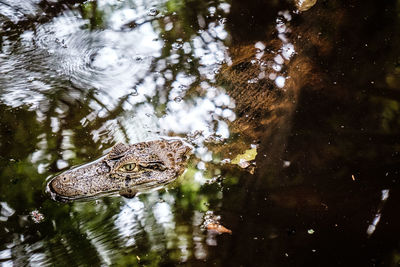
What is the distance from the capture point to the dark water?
9.35 ft

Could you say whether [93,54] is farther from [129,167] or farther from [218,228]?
[218,228]

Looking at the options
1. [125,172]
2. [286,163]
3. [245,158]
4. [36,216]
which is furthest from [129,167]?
[286,163]

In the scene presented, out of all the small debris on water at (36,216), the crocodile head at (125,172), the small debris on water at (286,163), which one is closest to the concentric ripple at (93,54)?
the crocodile head at (125,172)

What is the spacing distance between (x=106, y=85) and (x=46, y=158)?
1.06 metres

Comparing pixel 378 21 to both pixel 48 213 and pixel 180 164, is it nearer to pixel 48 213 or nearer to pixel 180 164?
pixel 180 164

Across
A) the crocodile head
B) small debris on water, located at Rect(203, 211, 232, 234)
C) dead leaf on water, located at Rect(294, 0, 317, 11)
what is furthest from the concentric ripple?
dead leaf on water, located at Rect(294, 0, 317, 11)

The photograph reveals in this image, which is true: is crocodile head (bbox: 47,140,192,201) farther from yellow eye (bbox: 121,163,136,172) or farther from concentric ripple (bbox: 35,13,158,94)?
concentric ripple (bbox: 35,13,158,94)

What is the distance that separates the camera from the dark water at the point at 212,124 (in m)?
2.85

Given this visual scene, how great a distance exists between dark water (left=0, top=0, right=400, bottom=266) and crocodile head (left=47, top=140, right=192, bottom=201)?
0.36 feet

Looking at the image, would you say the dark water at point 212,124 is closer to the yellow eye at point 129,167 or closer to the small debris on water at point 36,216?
the small debris on water at point 36,216

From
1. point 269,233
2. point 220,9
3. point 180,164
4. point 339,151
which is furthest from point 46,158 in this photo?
point 339,151

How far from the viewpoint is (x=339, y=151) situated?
10.4 feet

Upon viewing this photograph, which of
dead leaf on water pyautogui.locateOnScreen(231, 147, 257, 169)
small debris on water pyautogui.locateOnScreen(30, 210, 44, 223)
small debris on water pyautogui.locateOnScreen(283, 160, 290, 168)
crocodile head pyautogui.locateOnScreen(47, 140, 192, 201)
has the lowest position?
small debris on water pyautogui.locateOnScreen(283, 160, 290, 168)

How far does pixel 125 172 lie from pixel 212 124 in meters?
1.10
